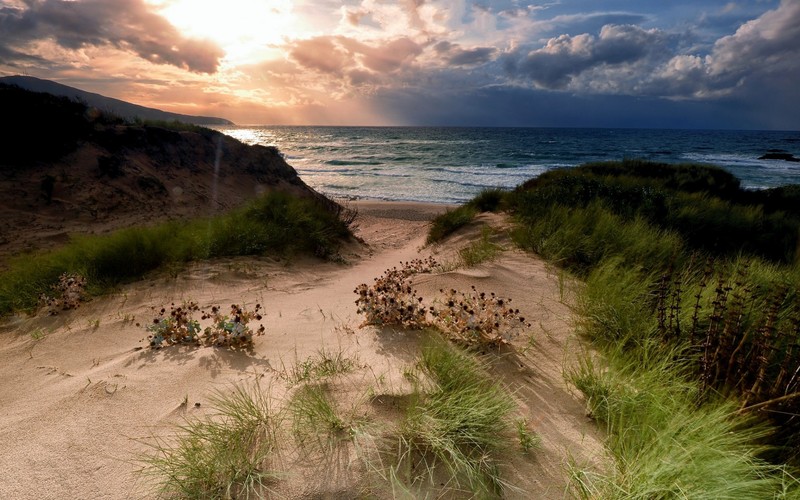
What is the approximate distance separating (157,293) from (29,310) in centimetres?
139

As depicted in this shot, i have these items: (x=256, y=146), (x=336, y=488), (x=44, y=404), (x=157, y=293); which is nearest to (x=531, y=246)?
(x=336, y=488)

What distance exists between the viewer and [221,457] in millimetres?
1928

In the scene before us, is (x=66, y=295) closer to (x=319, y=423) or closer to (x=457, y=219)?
(x=319, y=423)

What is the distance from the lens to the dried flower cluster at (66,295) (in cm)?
472

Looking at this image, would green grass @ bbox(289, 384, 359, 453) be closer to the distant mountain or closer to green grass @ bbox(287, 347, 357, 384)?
green grass @ bbox(287, 347, 357, 384)

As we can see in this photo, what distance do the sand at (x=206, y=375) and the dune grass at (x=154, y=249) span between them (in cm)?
48

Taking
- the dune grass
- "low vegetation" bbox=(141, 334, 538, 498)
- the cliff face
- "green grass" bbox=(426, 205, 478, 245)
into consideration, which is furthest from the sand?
the cliff face

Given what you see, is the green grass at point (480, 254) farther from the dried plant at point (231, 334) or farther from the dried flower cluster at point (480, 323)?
the dried plant at point (231, 334)

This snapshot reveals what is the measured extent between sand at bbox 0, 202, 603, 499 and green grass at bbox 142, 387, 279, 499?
10 cm

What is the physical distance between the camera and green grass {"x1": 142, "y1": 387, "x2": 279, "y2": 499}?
5.93 feet

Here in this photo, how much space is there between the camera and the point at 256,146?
15.1 metres

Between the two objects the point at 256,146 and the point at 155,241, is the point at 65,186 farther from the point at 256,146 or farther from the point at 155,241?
the point at 256,146

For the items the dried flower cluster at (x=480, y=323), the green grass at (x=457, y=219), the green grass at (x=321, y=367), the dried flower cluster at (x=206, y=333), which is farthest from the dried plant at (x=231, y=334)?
the green grass at (x=457, y=219)

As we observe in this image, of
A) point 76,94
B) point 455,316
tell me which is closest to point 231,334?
point 455,316
